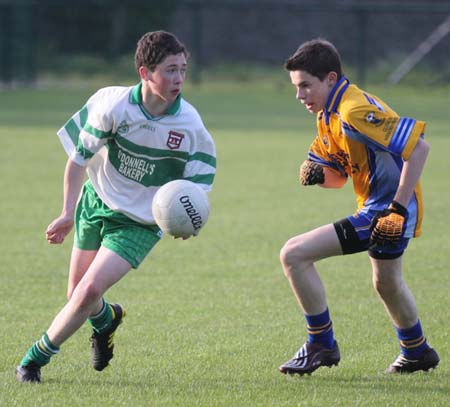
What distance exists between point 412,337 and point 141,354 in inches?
60.8

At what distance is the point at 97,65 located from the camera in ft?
113

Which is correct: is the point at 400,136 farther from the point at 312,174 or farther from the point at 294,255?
the point at 294,255

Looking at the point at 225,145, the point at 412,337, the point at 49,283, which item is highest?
the point at 412,337

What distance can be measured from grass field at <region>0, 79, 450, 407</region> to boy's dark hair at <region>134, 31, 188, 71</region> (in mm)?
1642

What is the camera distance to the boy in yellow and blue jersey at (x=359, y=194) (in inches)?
212

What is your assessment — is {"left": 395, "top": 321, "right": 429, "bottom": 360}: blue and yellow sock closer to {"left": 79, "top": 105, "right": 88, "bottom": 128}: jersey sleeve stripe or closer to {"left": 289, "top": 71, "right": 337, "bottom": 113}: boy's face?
{"left": 289, "top": 71, "right": 337, "bottom": 113}: boy's face

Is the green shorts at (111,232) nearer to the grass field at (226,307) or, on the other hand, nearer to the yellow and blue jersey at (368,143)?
the grass field at (226,307)

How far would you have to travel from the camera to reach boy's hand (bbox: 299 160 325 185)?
19.2ft

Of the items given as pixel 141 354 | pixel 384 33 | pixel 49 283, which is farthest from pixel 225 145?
pixel 384 33

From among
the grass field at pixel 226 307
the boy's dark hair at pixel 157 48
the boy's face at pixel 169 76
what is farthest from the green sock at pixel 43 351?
the boy's dark hair at pixel 157 48

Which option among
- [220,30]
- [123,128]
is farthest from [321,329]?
[220,30]

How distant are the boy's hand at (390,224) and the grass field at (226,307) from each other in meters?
0.77

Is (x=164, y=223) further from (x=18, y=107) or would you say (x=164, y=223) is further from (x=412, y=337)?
(x=18, y=107)

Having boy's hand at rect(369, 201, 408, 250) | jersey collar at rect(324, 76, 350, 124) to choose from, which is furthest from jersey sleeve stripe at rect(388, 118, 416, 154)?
jersey collar at rect(324, 76, 350, 124)
